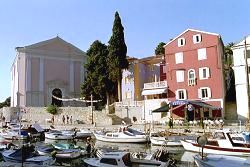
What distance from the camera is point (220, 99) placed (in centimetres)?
4219

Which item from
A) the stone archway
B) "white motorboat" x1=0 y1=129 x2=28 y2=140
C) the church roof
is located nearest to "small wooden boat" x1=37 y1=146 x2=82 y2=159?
"white motorboat" x1=0 y1=129 x2=28 y2=140

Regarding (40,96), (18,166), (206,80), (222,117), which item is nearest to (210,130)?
(222,117)

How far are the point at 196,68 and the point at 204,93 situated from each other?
3519mm

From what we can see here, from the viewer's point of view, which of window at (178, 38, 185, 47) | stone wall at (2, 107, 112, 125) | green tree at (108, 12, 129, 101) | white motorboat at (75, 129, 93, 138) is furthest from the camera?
green tree at (108, 12, 129, 101)

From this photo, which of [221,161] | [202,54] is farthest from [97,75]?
[221,161]

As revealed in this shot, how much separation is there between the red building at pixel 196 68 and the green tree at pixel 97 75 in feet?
42.5

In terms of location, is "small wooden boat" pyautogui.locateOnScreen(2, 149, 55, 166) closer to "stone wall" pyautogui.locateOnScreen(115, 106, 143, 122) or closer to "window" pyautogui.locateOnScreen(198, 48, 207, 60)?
"stone wall" pyautogui.locateOnScreen(115, 106, 143, 122)

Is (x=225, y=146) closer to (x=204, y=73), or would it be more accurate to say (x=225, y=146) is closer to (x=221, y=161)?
(x=221, y=161)

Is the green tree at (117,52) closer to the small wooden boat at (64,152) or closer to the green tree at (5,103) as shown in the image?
the small wooden boat at (64,152)

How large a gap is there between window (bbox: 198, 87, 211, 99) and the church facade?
3096cm

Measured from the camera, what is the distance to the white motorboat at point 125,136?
31.4m

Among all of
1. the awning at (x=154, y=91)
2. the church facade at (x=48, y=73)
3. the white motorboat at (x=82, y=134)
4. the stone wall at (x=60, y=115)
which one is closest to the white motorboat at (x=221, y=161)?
the white motorboat at (x=82, y=134)

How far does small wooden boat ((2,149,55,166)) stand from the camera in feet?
65.0

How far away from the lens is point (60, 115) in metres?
55.1
